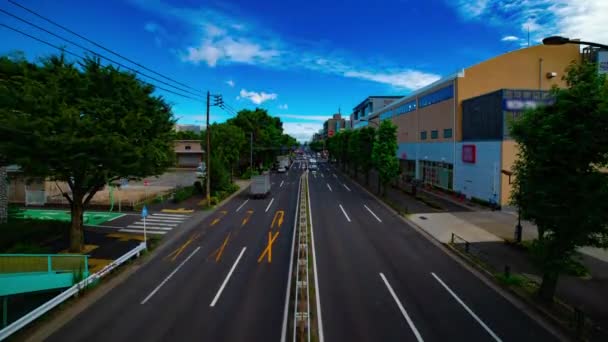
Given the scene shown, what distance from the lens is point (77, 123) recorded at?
14664 millimetres

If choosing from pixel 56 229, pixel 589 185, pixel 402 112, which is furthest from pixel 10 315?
pixel 402 112

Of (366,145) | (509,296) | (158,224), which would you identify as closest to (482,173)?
(366,145)

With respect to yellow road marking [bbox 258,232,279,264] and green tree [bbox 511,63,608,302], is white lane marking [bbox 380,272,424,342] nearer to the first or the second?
green tree [bbox 511,63,608,302]

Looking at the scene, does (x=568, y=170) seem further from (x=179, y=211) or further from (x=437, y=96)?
(x=437, y=96)

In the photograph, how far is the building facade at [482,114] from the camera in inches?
1156

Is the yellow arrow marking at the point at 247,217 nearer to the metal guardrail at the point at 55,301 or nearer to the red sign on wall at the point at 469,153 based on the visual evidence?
the metal guardrail at the point at 55,301

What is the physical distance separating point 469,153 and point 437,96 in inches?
458

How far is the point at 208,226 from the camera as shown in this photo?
24297 mm

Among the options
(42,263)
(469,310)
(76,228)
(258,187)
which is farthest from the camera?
(258,187)

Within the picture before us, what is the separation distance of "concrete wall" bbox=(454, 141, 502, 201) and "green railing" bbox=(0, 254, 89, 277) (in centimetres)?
3295

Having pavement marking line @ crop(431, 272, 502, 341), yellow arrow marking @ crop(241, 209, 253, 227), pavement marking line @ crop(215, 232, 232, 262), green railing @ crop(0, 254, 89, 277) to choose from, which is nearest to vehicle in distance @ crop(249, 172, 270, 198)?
yellow arrow marking @ crop(241, 209, 253, 227)

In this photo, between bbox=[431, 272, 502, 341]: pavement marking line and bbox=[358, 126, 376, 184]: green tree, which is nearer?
bbox=[431, 272, 502, 341]: pavement marking line

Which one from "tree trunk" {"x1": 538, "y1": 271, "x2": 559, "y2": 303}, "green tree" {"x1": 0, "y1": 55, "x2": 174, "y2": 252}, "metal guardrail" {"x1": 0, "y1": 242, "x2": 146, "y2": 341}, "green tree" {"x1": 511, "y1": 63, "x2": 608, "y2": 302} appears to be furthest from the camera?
"green tree" {"x1": 0, "y1": 55, "x2": 174, "y2": 252}

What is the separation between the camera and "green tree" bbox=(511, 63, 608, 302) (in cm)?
963
